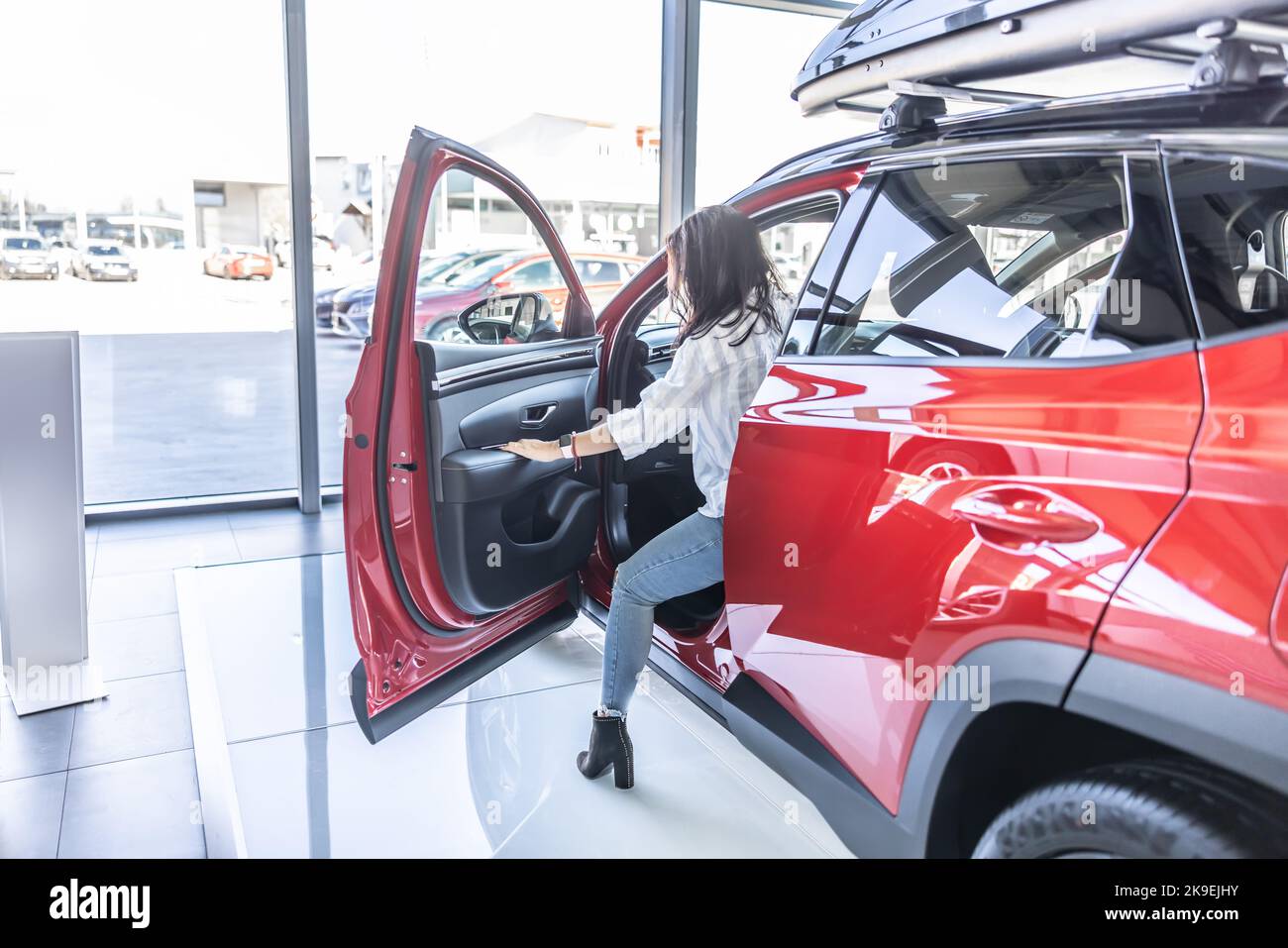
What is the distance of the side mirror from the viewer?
100 inches

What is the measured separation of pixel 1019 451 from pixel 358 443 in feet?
4.50

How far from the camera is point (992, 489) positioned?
1306mm

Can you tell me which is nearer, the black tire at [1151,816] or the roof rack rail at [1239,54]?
the black tire at [1151,816]

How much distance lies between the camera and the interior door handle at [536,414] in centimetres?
247

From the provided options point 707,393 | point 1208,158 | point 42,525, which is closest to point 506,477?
point 707,393

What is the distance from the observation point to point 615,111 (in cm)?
540

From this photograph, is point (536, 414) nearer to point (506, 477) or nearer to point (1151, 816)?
point (506, 477)

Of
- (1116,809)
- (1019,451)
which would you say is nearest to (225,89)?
(1019,451)

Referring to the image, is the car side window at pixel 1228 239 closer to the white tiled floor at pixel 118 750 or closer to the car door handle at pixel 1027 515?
the car door handle at pixel 1027 515

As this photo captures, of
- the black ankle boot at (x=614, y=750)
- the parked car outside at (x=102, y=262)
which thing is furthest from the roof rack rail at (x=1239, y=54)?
the parked car outside at (x=102, y=262)

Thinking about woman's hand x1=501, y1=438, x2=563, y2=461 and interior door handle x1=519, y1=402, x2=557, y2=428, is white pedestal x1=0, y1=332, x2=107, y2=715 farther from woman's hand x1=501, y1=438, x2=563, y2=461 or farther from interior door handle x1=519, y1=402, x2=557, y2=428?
woman's hand x1=501, y1=438, x2=563, y2=461

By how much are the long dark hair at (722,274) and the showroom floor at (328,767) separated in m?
1.04

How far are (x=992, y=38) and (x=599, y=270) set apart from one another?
425 centimetres
